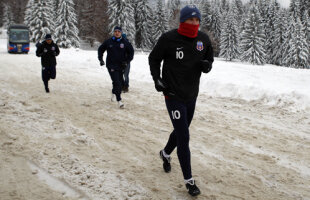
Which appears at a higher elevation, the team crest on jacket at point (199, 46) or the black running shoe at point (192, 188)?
the team crest on jacket at point (199, 46)

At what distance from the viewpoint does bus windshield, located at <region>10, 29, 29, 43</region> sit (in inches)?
1178

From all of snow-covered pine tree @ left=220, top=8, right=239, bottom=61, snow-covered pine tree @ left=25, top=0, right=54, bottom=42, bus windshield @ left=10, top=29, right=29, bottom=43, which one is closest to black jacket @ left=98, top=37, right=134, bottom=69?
bus windshield @ left=10, top=29, right=29, bottom=43

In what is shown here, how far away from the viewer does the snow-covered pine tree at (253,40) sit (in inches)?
2045

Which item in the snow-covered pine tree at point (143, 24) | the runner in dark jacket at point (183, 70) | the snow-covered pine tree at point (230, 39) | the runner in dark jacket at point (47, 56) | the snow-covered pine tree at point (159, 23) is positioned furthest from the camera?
the snow-covered pine tree at point (230, 39)

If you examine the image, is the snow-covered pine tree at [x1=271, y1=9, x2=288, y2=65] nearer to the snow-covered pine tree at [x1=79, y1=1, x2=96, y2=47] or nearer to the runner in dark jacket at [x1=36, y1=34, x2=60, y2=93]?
the snow-covered pine tree at [x1=79, y1=1, x2=96, y2=47]

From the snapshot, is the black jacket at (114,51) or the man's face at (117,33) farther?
the black jacket at (114,51)

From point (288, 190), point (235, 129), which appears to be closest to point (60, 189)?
point (288, 190)

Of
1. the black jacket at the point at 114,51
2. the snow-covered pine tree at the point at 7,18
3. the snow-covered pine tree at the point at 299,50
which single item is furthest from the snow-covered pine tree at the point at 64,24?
the snow-covered pine tree at the point at 7,18

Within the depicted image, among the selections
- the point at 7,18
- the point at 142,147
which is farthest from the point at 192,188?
the point at 7,18

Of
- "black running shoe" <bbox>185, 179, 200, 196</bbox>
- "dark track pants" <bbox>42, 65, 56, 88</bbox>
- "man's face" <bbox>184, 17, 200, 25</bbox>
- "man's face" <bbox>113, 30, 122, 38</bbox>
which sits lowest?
"black running shoe" <bbox>185, 179, 200, 196</bbox>

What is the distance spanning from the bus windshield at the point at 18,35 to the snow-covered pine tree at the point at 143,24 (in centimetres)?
3045

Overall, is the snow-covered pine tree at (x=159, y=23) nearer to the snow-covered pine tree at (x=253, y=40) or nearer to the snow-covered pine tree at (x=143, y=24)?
the snow-covered pine tree at (x=143, y=24)

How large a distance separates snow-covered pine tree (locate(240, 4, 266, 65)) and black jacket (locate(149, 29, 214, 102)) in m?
50.7

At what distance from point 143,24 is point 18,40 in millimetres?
31976
